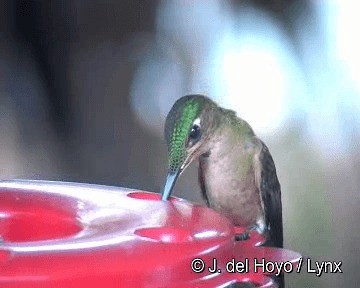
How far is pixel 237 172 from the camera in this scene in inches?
36.0

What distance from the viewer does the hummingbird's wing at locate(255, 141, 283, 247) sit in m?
0.90

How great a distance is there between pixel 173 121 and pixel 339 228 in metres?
0.29

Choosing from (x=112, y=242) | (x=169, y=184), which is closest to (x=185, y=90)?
(x=169, y=184)

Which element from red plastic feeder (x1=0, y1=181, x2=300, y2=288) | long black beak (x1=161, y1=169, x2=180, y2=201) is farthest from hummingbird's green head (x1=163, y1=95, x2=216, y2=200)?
red plastic feeder (x1=0, y1=181, x2=300, y2=288)

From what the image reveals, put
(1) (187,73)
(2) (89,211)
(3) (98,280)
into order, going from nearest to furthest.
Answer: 1. (3) (98,280)
2. (2) (89,211)
3. (1) (187,73)

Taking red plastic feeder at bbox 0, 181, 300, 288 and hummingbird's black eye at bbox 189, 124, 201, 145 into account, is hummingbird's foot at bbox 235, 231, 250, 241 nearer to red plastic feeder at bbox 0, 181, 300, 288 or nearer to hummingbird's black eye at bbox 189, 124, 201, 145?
red plastic feeder at bbox 0, 181, 300, 288

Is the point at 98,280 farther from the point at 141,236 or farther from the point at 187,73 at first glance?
the point at 187,73

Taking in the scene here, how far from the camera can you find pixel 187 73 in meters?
0.95

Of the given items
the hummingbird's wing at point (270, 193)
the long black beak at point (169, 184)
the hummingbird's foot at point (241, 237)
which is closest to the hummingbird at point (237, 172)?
the hummingbird's wing at point (270, 193)

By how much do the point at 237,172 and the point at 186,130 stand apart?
0.42 ft

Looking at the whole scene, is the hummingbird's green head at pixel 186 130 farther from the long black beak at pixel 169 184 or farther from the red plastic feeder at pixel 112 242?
the red plastic feeder at pixel 112 242

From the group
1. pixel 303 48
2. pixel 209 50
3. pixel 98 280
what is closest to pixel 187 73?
pixel 209 50

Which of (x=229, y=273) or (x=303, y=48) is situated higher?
(x=303, y=48)

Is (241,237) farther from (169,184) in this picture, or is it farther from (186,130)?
(186,130)
